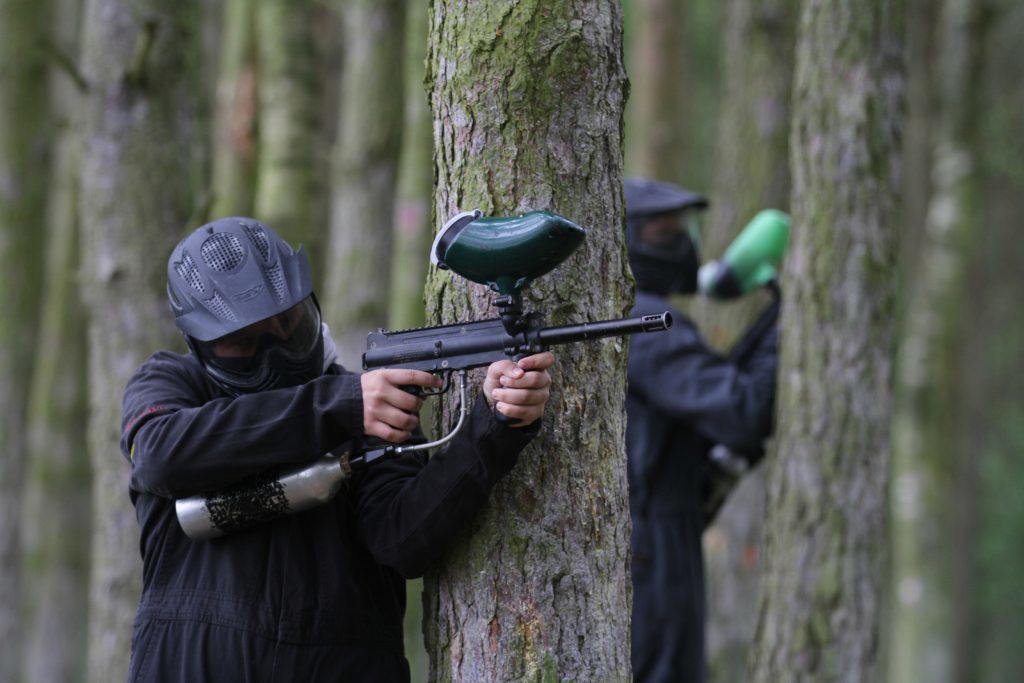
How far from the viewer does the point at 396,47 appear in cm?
850

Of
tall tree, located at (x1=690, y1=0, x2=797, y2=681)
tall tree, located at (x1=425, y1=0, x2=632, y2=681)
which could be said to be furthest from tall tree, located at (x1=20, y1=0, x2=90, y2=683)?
tall tree, located at (x1=425, y1=0, x2=632, y2=681)

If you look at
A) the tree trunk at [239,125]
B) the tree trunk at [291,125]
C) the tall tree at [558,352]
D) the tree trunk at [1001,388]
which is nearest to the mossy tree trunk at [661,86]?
the tree trunk at [239,125]

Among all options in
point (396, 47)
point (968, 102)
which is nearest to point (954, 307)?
point (968, 102)

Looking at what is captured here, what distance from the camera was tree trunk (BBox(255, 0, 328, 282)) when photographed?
7.39 meters

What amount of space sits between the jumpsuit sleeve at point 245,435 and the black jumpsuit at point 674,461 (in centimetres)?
193

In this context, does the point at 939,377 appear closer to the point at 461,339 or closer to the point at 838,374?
the point at 838,374

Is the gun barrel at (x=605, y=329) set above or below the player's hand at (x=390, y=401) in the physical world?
above

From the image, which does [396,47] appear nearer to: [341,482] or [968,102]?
[968,102]

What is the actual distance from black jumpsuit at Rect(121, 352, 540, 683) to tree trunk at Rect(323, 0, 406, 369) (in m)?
5.04

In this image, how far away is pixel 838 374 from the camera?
4.78m

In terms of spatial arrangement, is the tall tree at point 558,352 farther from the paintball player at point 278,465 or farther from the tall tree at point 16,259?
the tall tree at point 16,259

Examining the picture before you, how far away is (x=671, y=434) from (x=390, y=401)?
2.28 m

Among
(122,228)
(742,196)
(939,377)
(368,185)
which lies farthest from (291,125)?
(939,377)

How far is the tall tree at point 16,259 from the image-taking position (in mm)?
7047
